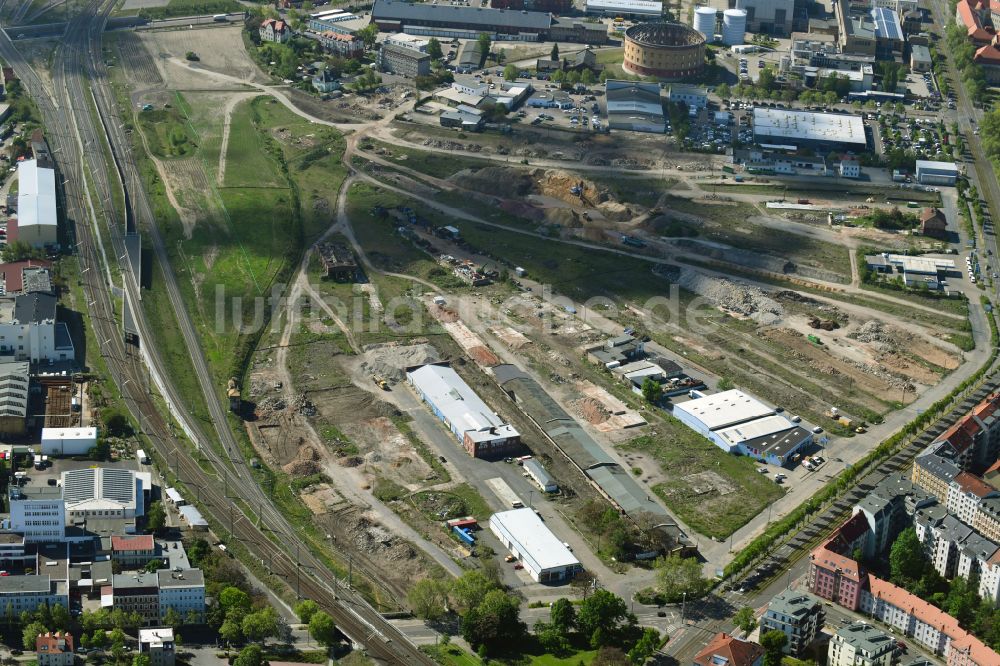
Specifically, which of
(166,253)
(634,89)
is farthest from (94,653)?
(634,89)

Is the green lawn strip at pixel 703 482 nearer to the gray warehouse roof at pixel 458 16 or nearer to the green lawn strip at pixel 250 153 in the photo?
the green lawn strip at pixel 250 153

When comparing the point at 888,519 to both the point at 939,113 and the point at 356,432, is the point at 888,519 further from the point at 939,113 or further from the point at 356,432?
the point at 939,113

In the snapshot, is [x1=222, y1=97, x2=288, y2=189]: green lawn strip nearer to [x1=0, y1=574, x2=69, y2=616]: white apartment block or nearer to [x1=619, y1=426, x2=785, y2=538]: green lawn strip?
[x1=619, y1=426, x2=785, y2=538]: green lawn strip

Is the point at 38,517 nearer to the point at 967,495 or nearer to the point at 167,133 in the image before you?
the point at 967,495

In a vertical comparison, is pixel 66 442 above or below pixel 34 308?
below

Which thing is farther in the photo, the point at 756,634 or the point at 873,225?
the point at 873,225

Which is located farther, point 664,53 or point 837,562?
point 664,53

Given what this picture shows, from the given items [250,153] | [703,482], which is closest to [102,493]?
[703,482]
